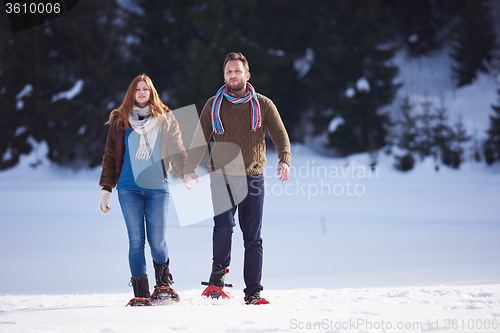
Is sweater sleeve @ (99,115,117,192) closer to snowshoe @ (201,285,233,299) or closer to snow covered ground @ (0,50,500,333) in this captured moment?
snow covered ground @ (0,50,500,333)

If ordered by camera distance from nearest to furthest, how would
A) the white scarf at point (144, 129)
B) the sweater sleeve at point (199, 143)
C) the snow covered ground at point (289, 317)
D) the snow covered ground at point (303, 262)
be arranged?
1. the snow covered ground at point (289, 317)
2. the snow covered ground at point (303, 262)
3. the white scarf at point (144, 129)
4. the sweater sleeve at point (199, 143)

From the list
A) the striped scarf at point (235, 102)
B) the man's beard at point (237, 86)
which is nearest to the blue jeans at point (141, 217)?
the striped scarf at point (235, 102)

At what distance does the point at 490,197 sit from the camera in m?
12.7

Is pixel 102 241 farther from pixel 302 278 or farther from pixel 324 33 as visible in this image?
pixel 324 33

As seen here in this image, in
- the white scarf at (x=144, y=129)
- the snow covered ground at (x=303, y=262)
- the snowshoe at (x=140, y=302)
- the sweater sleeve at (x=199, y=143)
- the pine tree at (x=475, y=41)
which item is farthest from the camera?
the pine tree at (x=475, y=41)

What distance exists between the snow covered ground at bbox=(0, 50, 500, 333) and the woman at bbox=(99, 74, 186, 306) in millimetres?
326

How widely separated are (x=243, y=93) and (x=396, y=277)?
8.91ft

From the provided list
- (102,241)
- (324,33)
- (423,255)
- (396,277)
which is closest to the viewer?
(396,277)

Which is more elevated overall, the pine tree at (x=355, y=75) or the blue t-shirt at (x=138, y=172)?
the pine tree at (x=355, y=75)

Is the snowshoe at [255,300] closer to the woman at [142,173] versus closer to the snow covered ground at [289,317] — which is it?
the snow covered ground at [289,317]

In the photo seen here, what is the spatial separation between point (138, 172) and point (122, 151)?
197 mm

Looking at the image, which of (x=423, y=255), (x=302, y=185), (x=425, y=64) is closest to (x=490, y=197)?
(x=302, y=185)

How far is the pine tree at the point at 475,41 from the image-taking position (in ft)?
73.4

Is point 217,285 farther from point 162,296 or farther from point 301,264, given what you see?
point 301,264
